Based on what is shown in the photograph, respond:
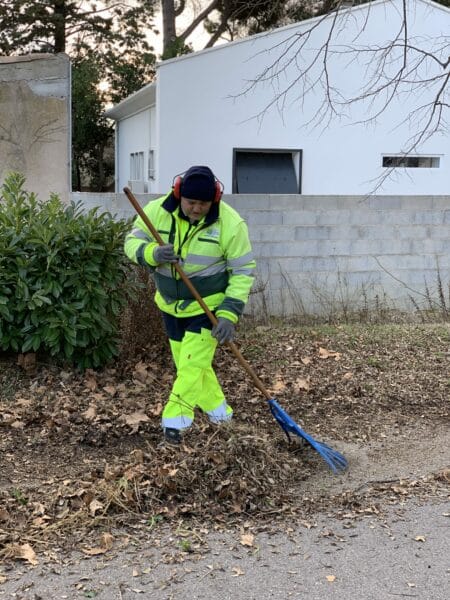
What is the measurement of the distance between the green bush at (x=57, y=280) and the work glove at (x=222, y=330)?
5.12 feet

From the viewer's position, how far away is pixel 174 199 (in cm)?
412

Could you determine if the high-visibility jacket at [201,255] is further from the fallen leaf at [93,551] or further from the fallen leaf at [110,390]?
the fallen leaf at [93,551]

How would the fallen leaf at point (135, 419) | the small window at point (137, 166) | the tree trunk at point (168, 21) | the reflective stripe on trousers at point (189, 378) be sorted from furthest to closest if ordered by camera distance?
the tree trunk at point (168, 21) → the small window at point (137, 166) → the fallen leaf at point (135, 419) → the reflective stripe on trousers at point (189, 378)

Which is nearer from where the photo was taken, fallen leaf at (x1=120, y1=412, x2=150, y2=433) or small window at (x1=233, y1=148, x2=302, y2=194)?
fallen leaf at (x1=120, y1=412, x2=150, y2=433)

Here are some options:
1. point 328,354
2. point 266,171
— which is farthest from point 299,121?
point 328,354

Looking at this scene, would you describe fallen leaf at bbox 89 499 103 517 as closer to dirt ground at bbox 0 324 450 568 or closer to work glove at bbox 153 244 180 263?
dirt ground at bbox 0 324 450 568

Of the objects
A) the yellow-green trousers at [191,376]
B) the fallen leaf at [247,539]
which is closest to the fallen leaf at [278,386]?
the yellow-green trousers at [191,376]

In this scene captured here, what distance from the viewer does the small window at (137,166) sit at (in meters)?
16.3

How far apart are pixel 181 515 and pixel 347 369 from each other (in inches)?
111

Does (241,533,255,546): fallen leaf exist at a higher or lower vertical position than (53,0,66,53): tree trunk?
lower

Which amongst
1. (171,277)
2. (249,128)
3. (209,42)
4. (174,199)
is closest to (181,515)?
(171,277)

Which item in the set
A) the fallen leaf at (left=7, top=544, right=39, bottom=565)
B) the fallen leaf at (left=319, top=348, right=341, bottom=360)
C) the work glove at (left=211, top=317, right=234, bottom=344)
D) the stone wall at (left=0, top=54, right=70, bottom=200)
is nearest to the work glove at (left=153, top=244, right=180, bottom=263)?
the work glove at (left=211, top=317, right=234, bottom=344)

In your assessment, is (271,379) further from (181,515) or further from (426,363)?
(181,515)

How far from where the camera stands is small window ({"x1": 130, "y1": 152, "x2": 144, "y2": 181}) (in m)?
16.3
